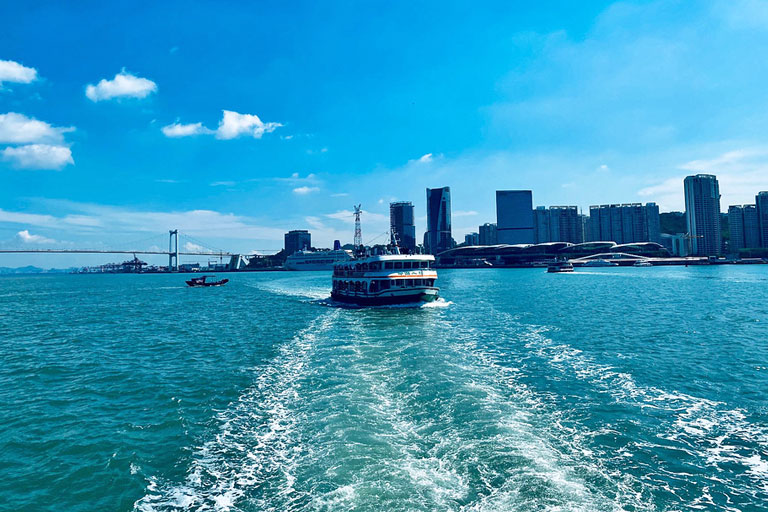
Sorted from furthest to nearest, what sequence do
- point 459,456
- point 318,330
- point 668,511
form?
point 318,330, point 459,456, point 668,511

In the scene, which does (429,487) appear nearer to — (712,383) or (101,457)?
(101,457)

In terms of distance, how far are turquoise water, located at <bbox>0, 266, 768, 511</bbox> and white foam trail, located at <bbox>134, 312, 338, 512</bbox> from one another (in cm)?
7

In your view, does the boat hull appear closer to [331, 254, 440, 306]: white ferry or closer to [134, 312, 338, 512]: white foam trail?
[331, 254, 440, 306]: white ferry

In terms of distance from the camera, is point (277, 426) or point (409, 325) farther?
point (409, 325)

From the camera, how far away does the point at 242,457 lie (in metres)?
13.4

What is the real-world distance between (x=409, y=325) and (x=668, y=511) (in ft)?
98.1

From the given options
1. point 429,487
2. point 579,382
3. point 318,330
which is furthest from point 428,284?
point 429,487

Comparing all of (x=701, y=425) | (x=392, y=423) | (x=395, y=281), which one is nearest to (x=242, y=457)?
(x=392, y=423)

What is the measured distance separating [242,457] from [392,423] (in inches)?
219

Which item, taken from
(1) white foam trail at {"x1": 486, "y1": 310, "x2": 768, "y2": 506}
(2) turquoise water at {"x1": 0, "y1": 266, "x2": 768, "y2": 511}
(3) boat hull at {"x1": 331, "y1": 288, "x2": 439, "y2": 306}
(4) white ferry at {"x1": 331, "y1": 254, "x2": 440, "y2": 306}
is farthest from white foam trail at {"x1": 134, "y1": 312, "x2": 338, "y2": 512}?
(4) white ferry at {"x1": 331, "y1": 254, "x2": 440, "y2": 306}

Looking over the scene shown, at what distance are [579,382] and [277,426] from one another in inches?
608

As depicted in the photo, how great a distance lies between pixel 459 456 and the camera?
498 inches

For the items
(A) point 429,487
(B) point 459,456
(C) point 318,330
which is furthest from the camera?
(C) point 318,330

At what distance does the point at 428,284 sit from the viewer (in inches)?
2219
